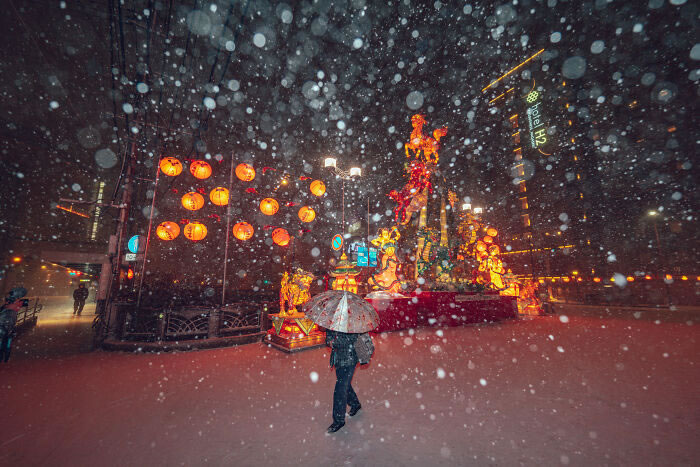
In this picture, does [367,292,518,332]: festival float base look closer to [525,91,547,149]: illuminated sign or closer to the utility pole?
the utility pole

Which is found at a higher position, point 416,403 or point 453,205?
Answer: point 453,205

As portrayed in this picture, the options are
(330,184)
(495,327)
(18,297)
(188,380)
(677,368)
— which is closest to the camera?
(188,380)

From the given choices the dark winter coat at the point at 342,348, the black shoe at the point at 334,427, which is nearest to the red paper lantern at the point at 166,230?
the dark winter coat at the point at 342,348

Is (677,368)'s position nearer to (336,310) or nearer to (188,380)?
(336,310)

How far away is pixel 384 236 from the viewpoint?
9852mm

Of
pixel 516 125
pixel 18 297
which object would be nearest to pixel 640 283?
pixel 516 125

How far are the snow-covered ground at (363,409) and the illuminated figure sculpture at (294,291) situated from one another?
1.30 m

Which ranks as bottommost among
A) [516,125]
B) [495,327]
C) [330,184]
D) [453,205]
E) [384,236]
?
[495,327]

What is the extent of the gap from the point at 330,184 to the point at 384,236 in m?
7.23

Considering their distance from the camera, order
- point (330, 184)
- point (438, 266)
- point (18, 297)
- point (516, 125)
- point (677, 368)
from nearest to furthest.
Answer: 1. point (677, 368)
2. point (18, 297)
3. point (438, 266)
4. point (330, 184)
5. point (516, 125)

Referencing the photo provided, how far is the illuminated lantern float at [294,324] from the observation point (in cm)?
648

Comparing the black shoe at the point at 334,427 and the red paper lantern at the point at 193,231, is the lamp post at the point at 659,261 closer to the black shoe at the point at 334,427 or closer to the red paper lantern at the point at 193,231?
the black shoe at the point at 334,427

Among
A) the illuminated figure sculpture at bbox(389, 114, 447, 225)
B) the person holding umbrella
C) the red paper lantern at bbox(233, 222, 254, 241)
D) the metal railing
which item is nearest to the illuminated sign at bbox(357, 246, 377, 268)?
the illuminated figure sculpture at bbox(389, 114, 447, 225)

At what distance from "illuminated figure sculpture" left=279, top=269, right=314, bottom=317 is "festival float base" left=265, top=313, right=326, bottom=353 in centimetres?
24
